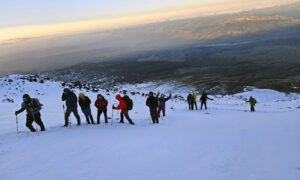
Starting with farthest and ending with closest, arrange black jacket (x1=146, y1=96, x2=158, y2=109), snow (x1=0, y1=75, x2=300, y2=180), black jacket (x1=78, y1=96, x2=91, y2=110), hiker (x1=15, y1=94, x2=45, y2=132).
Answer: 1. black jacket (x1=146, y1=96, x2=158, y2=109)
2. black jacket (x1=78, y1=96, x2=91, y2=110)
3. hiker (x1=15, y1=94, x2=45, y2=132)
4. snow (x1=0, y1=75, x2=300, y2=180)

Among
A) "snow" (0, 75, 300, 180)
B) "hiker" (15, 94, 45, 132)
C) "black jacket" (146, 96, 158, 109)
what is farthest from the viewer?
"black jacket" (146, 96, 158, 109)

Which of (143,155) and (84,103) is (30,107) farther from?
(143,155)

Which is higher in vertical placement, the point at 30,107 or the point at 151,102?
the point at 30,107

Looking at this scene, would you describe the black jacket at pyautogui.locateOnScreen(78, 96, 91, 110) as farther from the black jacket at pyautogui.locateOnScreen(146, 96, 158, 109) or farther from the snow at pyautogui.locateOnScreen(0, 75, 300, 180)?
the black jacket at pyautogui.locateOnScreen(146, 96, 158, 109)

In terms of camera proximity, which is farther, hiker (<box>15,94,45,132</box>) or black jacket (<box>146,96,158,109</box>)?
black jacket (<box>146,96,158,109</box>)

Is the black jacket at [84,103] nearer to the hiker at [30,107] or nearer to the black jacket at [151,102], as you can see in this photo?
the hiker at [30,107]

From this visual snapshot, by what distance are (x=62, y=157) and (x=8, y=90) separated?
18905 millimetres

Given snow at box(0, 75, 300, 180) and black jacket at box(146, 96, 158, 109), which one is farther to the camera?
black jacket at box(146, 96, 158, 109)

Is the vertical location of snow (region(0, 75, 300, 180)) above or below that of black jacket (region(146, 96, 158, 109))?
below

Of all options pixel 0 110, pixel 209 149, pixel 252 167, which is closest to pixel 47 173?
pixel 209 149

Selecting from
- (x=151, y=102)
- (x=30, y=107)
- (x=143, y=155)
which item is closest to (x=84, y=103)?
(x=30, y=107)

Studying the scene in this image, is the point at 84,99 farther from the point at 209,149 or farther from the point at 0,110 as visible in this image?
the point at 0,110

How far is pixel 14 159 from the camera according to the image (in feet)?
17.9

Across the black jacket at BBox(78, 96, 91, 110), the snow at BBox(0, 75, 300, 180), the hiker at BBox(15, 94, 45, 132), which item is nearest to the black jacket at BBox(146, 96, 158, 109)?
the snow at BBox(0, 75, 300, 180)
